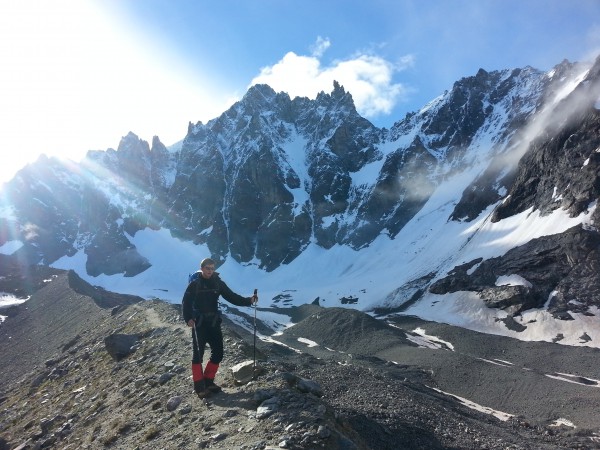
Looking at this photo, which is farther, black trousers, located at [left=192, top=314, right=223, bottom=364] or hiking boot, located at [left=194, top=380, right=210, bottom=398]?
black trousers, located at [left=192, top=314, right=223, bottom=364]

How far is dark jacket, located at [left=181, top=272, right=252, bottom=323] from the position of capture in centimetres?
1204

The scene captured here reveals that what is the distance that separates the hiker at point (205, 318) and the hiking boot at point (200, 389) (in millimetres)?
24

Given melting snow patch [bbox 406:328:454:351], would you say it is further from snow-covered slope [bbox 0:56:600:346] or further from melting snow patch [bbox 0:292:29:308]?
melting snow patch [bbox 0:292:29:308]

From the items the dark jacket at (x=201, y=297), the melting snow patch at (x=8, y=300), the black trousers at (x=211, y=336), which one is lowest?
the melting snow patch at (x=8, y=300)

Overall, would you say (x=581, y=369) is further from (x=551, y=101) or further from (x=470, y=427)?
(x=551, y=101)

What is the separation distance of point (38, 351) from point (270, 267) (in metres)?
142

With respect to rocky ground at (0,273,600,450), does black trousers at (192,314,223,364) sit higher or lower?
higher

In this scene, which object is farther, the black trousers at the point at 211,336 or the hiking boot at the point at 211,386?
the black trousers at the point at 211,336

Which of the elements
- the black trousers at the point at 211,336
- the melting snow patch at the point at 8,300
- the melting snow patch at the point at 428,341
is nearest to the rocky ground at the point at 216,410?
the black trousers at the point at 211,336

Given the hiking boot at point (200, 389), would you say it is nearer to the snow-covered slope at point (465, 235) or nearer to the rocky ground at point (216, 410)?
the rocky ground at point (216, 410)

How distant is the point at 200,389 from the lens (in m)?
11.5

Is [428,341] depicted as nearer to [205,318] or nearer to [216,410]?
[205,318]

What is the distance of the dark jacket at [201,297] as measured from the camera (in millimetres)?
12039

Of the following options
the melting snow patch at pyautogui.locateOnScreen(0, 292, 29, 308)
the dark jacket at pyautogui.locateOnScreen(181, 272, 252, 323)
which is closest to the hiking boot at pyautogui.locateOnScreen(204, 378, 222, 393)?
the dark jacket at pyautogui.locateOnScreen(181, 272, 252, 323)
